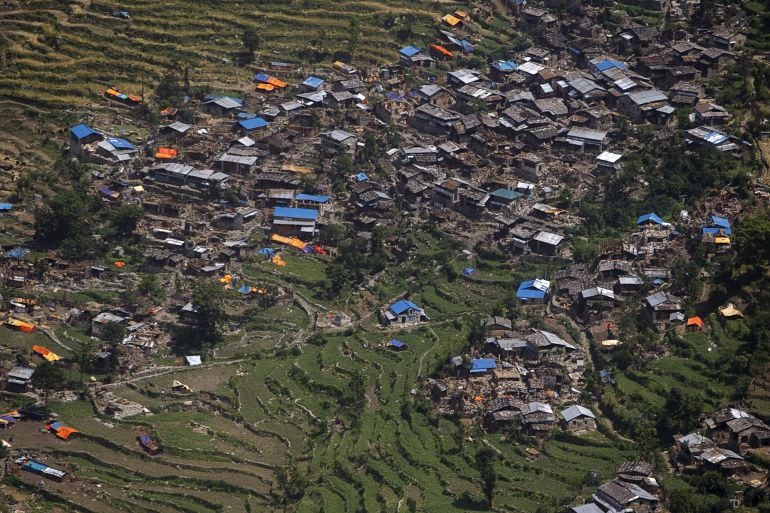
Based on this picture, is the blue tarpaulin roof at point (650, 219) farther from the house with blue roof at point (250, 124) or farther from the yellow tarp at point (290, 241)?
the house with blue roof at point (250, 124)

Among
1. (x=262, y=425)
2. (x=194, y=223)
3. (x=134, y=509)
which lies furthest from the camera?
(x=194, y=223)

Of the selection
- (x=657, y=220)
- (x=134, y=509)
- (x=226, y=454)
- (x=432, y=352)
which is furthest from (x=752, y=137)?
(x=134, y=509)

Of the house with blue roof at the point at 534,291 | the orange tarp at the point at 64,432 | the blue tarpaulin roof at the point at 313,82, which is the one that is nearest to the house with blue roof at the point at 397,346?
the house with blue roof at the point at 534,291

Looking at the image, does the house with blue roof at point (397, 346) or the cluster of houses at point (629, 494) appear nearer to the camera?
the cluster of houses at point (629, 494)

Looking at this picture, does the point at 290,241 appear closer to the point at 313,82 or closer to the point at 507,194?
the point at 507,194

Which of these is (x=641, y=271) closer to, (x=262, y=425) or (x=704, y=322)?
(x=704, y=322)
